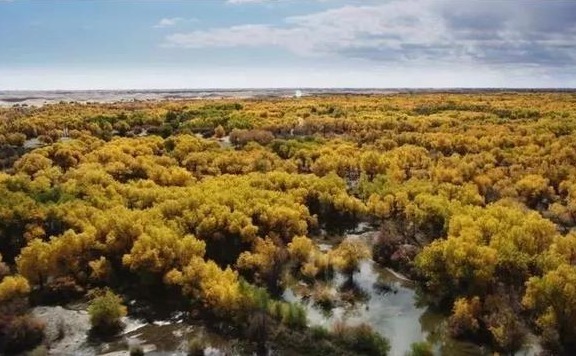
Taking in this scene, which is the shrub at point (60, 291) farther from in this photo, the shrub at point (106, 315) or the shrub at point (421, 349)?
the shrub at point (421, 349)

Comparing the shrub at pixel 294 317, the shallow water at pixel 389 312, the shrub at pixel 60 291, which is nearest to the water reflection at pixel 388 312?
the shallow water at pixel 389 312

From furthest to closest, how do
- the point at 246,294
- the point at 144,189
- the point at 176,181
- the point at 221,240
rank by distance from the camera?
the point at 176,181 < the point at 144,189 < the point at 221,240 < the point at 246,294

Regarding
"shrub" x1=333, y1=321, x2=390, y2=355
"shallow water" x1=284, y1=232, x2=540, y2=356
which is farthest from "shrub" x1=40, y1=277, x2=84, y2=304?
"shrub" x1=333, y1=321, x2=390, y2=355

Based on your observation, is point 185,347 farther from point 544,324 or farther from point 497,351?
point 544,324

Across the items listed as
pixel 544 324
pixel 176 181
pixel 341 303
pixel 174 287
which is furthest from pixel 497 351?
pixel 176 181

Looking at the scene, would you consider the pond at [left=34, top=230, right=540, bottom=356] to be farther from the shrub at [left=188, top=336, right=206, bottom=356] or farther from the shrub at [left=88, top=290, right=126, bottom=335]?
the shrub at [left=88, top=290, right=126, bottom=335]

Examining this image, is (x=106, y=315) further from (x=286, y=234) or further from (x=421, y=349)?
(x=421, y=349)

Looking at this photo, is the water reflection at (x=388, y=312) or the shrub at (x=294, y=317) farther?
the shrub at (x=294, y=317)
